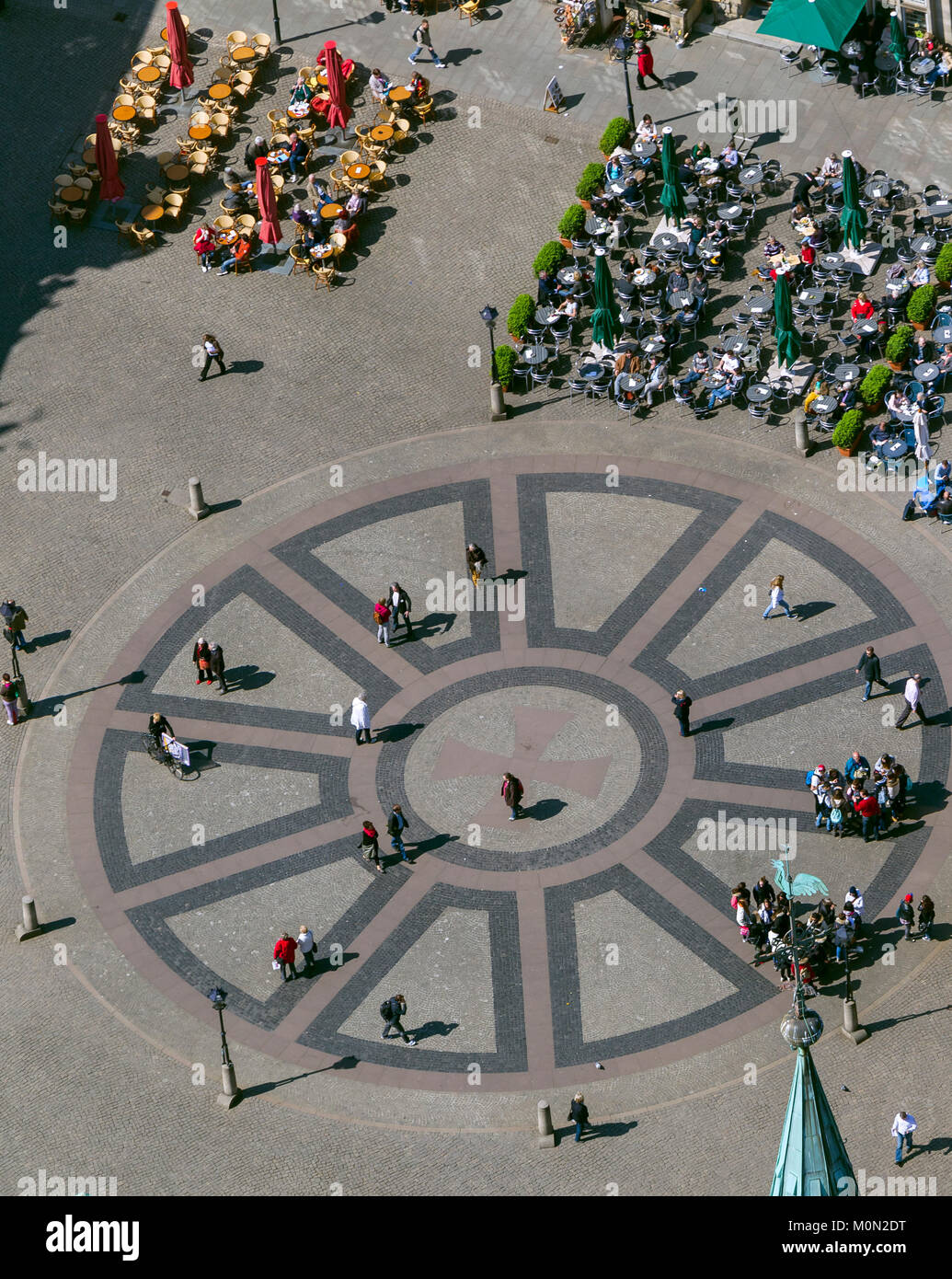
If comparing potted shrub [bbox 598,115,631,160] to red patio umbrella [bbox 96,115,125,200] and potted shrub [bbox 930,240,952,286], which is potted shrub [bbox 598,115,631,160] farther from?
red patio umbrella [bbox 96,115,125,200]

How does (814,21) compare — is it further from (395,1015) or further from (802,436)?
(395,1015)

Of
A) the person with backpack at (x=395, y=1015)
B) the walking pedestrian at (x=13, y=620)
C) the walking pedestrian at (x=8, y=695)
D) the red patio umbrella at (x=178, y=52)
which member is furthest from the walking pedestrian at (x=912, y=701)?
the red patio umbrella at (x=178, y=52)

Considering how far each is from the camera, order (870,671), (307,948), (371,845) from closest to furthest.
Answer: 1. (307,948)
2. (371,845)
3. (870,671)

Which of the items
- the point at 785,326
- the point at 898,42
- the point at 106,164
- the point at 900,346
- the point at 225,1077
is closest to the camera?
the point at 225,1077

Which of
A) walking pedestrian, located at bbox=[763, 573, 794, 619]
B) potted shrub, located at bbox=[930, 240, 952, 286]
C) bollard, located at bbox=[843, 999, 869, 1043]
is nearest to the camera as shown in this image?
bollard, located at bbox=[843, 999, 869, 1043]

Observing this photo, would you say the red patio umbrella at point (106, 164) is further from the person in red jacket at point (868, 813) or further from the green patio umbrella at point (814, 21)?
the person in red jacket at point (868, 813)

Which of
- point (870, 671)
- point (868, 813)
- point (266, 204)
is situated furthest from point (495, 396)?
point (868, 813)

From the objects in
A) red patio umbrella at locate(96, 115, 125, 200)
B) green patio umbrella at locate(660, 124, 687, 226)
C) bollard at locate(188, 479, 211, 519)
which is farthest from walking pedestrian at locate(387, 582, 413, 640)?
red patio umbrella at locate(96, 115, 125, 200)
